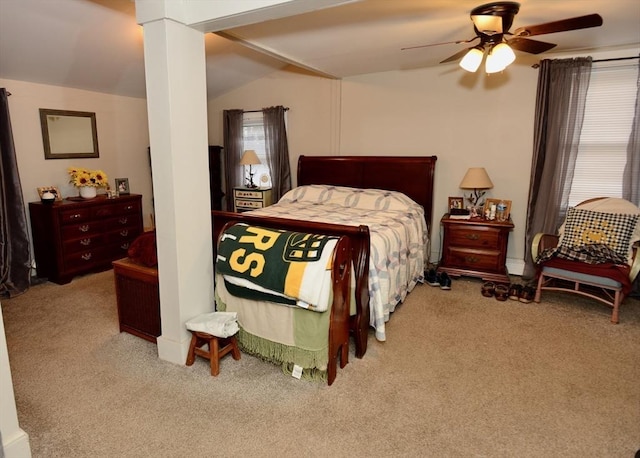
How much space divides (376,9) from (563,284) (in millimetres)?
3062

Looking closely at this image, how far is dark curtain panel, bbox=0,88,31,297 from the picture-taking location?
11.7 feet

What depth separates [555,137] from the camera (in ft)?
12.4

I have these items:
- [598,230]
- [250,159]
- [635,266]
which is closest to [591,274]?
[635,266]

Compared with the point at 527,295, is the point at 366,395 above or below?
below

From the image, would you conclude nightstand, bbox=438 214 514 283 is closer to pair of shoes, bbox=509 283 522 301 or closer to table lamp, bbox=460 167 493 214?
pair of shoes, bbox=509 283 522 301

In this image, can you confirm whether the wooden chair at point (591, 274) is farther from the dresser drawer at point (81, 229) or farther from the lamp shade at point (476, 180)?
the dresser drawer at point (81, 229)

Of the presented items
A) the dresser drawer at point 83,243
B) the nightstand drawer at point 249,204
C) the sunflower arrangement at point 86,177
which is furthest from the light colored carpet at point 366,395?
the nightstand drawer at point 249,204

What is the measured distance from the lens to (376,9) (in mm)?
2740

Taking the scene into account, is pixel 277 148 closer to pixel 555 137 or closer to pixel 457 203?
pixel 457 203

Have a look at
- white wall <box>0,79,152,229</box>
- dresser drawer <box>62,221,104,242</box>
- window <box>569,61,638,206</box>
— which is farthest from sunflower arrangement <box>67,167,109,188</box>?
window <box>569,61,638,206</box>

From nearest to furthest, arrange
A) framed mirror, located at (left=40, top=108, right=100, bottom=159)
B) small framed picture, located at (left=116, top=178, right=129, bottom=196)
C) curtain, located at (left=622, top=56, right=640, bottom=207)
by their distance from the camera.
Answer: curtain, located at (left=622, top=56, right=640, bottom=207) < framed mirror, located at (left=40, top=108, right=100, bottom=159) < small framed picture, located at (left=116, top=178, right=129, bottom=196)

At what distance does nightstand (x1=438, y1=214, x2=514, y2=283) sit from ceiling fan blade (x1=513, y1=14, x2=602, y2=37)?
6.00ft

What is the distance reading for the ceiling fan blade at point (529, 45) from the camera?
263 cm

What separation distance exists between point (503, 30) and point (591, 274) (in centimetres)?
207
